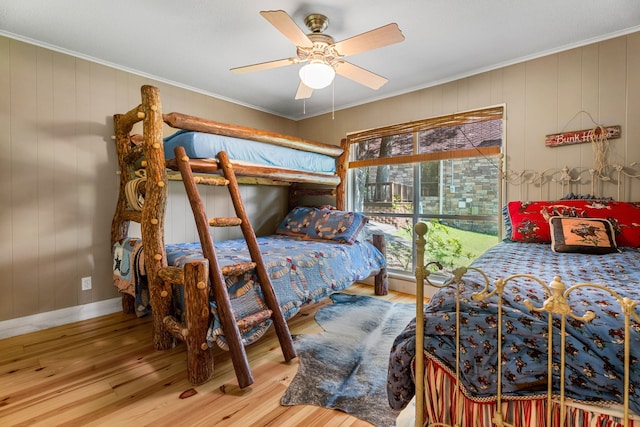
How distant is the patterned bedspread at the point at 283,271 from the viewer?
2008mm

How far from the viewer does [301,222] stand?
3725 millimetres

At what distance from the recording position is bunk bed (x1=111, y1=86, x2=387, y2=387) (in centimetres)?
180

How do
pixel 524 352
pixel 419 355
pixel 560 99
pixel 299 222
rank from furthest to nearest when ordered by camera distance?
pixel 299 222 → pixel 560 99 → pixel 419 355 → pixel 524 352

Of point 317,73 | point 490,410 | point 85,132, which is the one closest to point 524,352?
point 490,410

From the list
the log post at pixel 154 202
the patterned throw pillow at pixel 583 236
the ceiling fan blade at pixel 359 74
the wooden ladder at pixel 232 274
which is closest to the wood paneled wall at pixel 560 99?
the patterned throw pillow at pixel 583 236

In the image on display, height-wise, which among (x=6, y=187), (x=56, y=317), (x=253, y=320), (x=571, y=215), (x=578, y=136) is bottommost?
(x=56, y=317)

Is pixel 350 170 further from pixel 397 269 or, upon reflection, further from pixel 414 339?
pixel 414 339

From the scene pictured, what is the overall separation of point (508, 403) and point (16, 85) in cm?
374

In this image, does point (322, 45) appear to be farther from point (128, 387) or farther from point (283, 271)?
point (128, 387)

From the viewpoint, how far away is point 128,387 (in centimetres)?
175

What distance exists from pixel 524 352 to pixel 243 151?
2.29 metres

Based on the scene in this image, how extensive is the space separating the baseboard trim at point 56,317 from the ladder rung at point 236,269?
1.79 m

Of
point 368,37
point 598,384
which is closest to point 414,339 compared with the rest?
point 598,384

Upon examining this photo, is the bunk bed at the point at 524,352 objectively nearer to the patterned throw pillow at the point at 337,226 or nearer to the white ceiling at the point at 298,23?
the white ceiling at the point at 298,23
